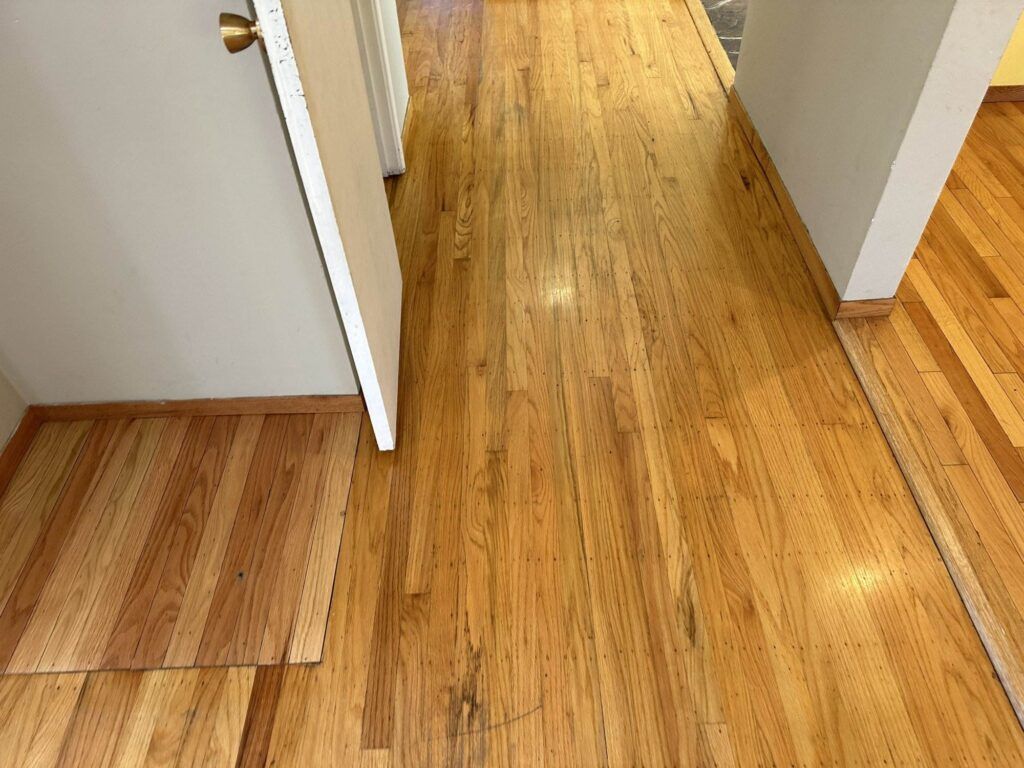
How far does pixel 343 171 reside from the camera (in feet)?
4.32

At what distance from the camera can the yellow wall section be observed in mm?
2705

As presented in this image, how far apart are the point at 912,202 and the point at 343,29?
133cm

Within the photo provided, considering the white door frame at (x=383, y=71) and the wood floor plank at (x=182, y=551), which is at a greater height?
the white door frame at (x=383, y=71)

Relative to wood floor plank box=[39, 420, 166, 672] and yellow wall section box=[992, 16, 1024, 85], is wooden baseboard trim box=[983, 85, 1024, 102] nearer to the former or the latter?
yellow wall section box=[992, 16, 1024, 85]

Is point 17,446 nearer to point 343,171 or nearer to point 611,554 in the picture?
point 343,171

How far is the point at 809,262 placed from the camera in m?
2.08

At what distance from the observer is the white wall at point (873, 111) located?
57.5 inches

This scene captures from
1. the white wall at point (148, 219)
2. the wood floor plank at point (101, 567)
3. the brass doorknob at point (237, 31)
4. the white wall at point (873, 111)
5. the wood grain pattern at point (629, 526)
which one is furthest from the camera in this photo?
the white wall at point (873, 111)

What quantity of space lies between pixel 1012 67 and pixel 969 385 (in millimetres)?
1780

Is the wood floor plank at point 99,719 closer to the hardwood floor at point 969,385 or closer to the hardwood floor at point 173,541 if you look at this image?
the hardwood floor at point 173,541

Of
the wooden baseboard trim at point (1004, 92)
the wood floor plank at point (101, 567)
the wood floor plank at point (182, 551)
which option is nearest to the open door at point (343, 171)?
the wood floor plank at point (182, 551)

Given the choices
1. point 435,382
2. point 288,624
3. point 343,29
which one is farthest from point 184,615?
point 343,29

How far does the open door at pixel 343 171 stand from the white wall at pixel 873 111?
3.87ft

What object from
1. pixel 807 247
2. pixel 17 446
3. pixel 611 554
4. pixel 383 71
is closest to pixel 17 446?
pixel 17 446
